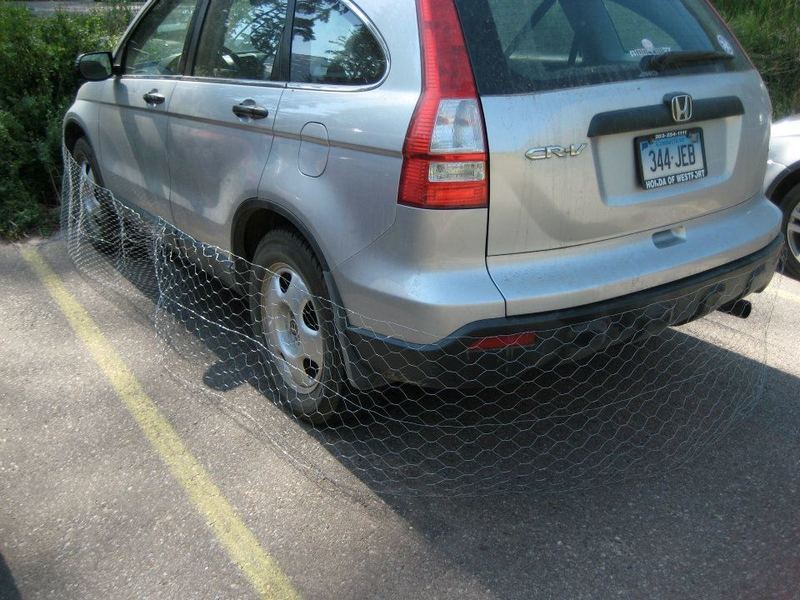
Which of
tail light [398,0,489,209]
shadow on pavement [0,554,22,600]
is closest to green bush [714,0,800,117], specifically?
tail light [398,0,489,209]

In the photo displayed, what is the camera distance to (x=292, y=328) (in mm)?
3562

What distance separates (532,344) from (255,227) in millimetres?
1511

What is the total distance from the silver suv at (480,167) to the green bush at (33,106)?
11.1ft

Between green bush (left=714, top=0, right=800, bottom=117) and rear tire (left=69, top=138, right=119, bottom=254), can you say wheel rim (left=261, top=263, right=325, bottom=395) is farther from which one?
green bush (left=714, top=0, right=800, bottom=117)

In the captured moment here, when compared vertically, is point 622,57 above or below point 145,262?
above

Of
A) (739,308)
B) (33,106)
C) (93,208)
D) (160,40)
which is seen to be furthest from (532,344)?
(33,106)

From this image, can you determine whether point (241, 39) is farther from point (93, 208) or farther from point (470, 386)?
point (93, 208)

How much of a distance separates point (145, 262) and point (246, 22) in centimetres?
227

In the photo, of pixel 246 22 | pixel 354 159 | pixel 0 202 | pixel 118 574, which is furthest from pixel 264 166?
pixel 0 202

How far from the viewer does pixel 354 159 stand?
285 centimetres

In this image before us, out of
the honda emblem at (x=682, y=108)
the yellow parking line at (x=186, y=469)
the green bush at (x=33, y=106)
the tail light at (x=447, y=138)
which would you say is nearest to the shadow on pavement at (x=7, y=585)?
the yellow parking line at (x=186, y=469)

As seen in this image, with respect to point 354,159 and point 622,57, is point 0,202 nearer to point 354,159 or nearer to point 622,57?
point 354,159

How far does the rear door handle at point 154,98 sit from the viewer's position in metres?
4.16

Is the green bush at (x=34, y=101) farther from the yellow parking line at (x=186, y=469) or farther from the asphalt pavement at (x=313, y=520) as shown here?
the asphalt pavement at (x=313, y=520)
